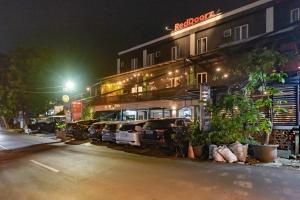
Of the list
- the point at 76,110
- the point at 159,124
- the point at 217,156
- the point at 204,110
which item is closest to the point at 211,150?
the point at 217,156

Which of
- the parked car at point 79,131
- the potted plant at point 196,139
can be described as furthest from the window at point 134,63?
the potted plant at point 196,139

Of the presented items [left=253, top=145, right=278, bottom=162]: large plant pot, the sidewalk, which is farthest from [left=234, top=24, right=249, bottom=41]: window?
the sidewalk

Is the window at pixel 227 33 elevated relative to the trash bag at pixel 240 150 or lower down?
elevated

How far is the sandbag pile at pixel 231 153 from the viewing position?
14734 mm

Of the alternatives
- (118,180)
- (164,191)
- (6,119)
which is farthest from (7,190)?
(6,119)

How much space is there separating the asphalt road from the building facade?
772 centimetres

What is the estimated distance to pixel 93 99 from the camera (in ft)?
145

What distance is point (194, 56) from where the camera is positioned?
90.7ft

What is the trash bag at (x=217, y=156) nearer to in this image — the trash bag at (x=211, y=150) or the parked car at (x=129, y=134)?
the trash bag at (x=211, y=150)

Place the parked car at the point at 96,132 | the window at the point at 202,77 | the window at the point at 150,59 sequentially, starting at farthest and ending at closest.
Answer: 1. the window at the point at 150,59
2. the window at the point at 202,77
3. the parked car at the point at 96,132

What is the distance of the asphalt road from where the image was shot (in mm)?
8539

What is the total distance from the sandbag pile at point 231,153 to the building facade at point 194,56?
4.76 meters

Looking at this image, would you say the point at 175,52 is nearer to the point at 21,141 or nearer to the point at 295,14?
the point at 295,14

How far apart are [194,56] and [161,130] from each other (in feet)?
34.9
